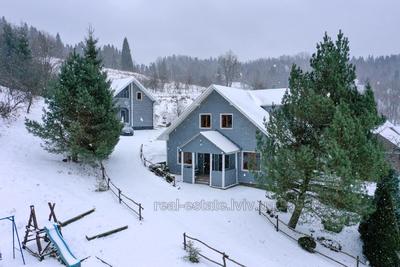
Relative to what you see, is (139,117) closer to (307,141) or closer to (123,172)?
(123,172)

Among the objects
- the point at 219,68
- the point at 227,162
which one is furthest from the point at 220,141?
the point at 219,68

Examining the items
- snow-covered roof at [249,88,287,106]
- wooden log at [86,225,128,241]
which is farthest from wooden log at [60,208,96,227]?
snow-covered roof at [249,88,287,106]

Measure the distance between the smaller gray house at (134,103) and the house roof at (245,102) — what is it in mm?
15853

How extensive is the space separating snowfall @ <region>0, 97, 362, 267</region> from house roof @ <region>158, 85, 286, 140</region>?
5.21 meters

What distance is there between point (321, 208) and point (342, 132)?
4.02m

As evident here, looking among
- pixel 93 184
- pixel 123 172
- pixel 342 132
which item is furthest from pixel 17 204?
pixel 342 132

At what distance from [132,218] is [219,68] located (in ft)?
250

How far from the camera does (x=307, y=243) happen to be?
582 inches

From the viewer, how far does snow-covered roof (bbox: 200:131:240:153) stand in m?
21.2

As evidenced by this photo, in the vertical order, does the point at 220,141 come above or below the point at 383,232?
above

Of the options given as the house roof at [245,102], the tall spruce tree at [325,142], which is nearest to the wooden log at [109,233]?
the tall spruce tree at [325,142]

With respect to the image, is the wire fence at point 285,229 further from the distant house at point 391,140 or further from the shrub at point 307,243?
the distant house at point 391,140

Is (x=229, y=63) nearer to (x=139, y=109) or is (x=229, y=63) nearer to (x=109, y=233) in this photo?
(x=139, y=109)

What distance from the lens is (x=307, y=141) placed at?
1474cm
